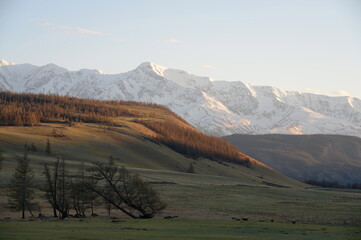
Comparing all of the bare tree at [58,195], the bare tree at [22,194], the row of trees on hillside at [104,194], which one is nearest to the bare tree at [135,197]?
the row of trees on hillside at [104,194]

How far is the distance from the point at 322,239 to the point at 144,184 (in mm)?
35921

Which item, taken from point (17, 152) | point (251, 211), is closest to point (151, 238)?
point (251, 211)

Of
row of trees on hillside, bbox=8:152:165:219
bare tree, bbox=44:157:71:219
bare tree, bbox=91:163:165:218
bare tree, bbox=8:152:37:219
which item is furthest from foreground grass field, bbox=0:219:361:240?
bare tree, bbox=8:152:37:219

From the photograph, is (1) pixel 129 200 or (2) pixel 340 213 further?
(2) pixel 340 213

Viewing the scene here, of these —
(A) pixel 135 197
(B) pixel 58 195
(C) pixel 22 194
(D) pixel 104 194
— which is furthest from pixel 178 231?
(C) pixel 22 194

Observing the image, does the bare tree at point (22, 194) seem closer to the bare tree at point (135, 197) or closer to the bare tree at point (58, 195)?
the bare tree at point (58, 195)

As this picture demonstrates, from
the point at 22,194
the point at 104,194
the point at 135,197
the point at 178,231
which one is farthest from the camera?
the point at 104,194

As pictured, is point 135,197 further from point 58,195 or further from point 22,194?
point 22,194

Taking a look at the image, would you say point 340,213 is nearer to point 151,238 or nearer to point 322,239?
point 322,239

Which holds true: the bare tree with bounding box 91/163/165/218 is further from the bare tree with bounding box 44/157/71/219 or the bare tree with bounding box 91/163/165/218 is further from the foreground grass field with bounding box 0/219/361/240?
the foreground grass field with bounding box 0/219/361/240

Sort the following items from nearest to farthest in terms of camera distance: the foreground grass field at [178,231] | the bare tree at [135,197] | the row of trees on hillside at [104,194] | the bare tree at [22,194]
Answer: the foreground grass field at [178,231] < the bare tree at [135,197] < the row of trees on hillside at [104,194] < the bare tree at [22,194]

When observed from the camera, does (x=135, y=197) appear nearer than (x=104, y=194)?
Yes

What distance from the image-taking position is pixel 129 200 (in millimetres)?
78812

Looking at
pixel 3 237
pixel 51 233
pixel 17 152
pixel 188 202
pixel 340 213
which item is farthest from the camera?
pixel 17 152
